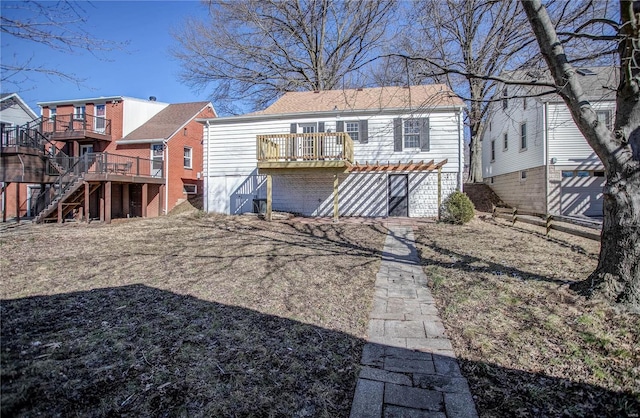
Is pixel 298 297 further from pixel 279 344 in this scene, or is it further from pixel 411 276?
pixel 411 276

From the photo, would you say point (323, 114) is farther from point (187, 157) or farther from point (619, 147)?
point (619, 147)

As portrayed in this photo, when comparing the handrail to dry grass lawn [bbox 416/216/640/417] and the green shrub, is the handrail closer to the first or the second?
the green shrub

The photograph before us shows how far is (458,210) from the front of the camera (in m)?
10.9

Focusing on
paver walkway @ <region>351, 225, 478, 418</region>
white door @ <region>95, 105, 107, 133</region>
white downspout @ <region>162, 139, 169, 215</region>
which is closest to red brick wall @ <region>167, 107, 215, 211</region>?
white downspout @ <region>162, 139, 169, 215</region>

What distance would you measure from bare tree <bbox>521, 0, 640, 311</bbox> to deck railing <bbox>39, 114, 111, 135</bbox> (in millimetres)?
20401

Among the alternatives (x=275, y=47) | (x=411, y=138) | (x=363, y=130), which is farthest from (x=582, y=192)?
(x=275, y=47)

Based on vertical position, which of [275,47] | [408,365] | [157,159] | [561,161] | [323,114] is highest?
[275,47]

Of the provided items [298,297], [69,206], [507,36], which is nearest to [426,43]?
[507,36]

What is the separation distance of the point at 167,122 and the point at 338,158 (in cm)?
1245

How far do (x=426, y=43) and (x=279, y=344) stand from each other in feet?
28.3

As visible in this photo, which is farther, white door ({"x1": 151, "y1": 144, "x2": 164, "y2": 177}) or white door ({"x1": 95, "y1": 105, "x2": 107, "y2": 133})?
white door ({"x1": 95, "y1": 105, "x2": 107, "y2": 133})

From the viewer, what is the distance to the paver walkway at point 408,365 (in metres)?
2.31

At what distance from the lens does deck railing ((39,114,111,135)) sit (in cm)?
1761

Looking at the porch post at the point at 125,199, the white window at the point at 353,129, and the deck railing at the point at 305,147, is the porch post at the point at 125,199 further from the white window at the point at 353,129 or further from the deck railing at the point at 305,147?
the white window at the point at 353,129
